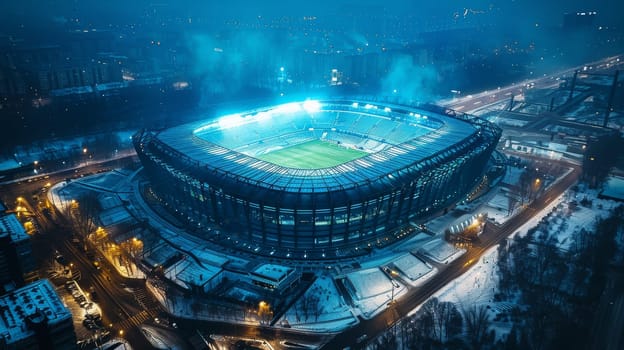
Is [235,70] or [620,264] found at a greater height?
[235,70]

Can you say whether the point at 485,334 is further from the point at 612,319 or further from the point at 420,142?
the point at 420,142

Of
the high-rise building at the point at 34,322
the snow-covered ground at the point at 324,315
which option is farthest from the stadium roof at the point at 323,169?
the high-rise building at the point at 34,322

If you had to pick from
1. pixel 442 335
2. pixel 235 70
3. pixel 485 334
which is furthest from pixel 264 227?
pixel 235 70

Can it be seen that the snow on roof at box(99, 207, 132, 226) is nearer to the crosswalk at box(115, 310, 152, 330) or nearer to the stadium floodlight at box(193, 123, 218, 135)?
the stadium floodlight at box(193, 123, 218, 135)

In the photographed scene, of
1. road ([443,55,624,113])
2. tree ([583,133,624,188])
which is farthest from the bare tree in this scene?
road ([443,55,624,113])

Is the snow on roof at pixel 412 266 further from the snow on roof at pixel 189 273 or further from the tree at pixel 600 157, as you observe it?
the tree at pixel 600 157

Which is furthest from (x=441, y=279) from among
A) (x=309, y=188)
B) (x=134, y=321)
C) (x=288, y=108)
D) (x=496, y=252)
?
(x=288, y=108)

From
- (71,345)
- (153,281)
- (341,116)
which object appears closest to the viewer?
→ (71,345)
